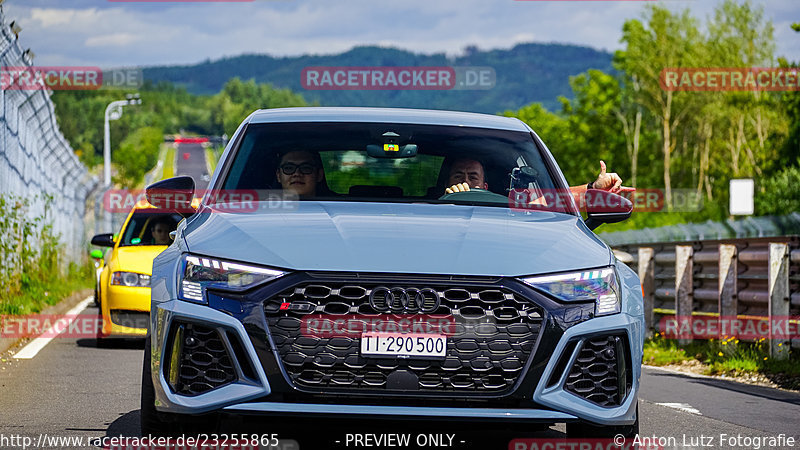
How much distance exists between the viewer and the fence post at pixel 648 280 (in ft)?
56.3

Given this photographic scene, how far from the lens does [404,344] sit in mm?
4848

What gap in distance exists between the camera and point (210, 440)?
5297mm

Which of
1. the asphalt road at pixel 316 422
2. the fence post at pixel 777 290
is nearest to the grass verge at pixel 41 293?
the asphalt road at pixel 316 422

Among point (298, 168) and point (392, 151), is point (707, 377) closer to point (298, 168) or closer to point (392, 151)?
point (392, 151)

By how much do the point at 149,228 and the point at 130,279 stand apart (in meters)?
1.75

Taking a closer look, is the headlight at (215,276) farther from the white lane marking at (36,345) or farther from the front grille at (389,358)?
the white lane marking at (36,345)

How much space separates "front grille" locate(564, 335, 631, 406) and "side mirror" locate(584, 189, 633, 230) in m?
1.21

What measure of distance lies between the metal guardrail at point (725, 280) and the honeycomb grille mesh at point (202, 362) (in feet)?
27.9

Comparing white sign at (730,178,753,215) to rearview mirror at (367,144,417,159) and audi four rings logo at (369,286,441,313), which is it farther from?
audi four rings logo at (369,286,441,313)

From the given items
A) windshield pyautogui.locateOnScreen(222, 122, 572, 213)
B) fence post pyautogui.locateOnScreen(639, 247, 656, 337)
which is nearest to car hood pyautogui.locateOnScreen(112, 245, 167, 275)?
fence post pyautogui.locateOnScreen(639, 247, 656, 337)

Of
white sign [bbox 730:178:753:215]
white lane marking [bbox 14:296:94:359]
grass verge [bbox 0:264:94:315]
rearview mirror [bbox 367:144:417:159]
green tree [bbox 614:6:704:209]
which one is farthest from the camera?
green tree [bbox 614:6:704:209]

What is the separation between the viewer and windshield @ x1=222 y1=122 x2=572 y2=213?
250 inches

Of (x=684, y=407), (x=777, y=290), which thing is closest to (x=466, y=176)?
(x=684, y=407)

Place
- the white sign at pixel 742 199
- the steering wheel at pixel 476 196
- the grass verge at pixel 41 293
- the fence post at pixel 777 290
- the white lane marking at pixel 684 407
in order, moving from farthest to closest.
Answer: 1. the white sign at pixel 742 199
2. the grass verge at pixel 41 293
3. the fence post at pixel 777 290
4. the white lane marking at pixel 684 407
5. the steering wheel at pixel 476 196
